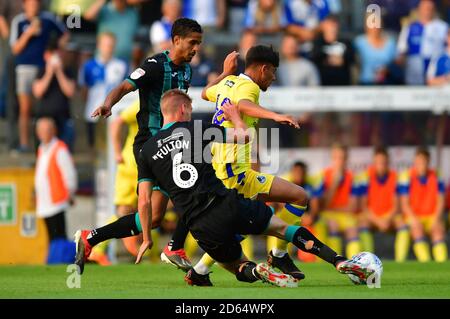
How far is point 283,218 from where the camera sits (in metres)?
9.73

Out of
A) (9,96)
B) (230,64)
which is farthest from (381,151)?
(230,64)

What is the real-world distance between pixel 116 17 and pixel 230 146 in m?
7.59

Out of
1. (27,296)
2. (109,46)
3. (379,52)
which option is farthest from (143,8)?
(27,296)

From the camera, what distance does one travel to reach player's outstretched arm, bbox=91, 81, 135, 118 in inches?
364

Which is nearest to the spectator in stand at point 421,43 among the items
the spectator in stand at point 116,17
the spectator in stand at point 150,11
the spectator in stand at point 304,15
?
the spectator in stand at point 304,15

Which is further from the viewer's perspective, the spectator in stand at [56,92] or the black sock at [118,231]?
the spectator in stand at [56,92]

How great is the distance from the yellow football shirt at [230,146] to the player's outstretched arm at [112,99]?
0.78 meters

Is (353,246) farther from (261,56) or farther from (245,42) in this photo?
(261,56)

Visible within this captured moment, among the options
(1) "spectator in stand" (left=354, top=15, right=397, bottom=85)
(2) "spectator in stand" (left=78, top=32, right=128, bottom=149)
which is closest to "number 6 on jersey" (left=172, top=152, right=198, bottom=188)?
(2) "spectator in stand" (left=78, top=32, right=128, bottom=149)

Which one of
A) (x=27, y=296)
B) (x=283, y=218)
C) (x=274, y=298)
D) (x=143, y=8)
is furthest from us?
(x=143, y=8)

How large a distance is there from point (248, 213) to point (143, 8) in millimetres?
8843

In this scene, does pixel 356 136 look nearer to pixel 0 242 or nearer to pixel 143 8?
pixel 143 8

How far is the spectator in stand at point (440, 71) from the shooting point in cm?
1612

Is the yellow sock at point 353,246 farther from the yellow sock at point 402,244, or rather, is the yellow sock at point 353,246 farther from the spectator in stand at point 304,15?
the spectator in stand at point 304,15
